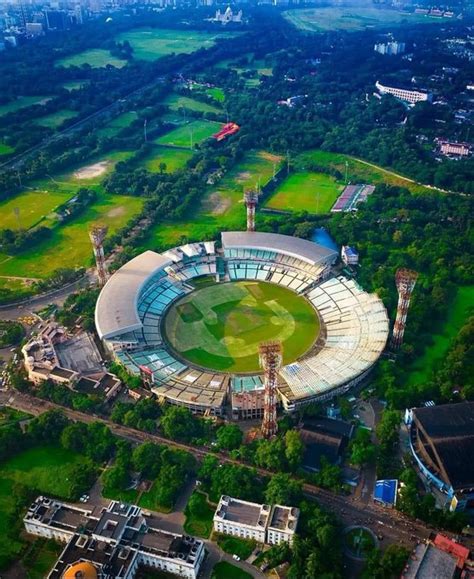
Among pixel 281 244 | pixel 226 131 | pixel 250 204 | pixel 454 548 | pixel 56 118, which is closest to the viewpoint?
pixel 454 548

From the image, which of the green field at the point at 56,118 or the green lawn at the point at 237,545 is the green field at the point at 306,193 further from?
the green lawn at the point at 237,545

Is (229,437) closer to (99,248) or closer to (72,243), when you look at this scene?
(99,248)

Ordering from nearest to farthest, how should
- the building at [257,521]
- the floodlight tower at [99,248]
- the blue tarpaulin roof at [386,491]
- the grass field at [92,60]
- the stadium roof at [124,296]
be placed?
the building at [257,521], the blue tarpaulin roof at [386,491], the stadium roof at [124,296], the floodlight tower at [99,248], the grass field at [92,60]

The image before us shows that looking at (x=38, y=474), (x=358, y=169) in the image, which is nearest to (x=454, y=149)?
(x=358, y=169)

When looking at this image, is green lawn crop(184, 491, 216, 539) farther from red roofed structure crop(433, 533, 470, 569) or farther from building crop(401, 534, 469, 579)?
red roofed structure crop(433, 533, 470, 569)

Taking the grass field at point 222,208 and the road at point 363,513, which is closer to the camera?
the road at point 363,513

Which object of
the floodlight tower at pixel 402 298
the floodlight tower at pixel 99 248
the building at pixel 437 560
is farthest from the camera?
the floodlight tower at pixel 99 248

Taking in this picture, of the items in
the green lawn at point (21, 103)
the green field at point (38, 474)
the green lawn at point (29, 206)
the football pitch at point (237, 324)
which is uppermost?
the green lawn at point (21, 103)

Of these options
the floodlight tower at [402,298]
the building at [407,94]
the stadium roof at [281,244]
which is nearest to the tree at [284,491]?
the floodlight tower at [402,298]
